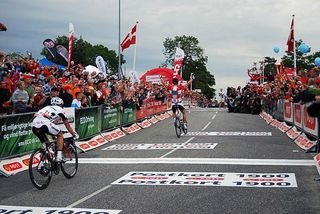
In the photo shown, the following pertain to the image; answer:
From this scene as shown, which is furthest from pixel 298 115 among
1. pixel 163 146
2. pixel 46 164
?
pixel 46 164

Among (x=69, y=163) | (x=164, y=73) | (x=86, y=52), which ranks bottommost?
(x=69, y=163)

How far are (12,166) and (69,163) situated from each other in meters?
1.92

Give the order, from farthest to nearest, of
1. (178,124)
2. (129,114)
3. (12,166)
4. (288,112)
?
1. (129,114)
2. (288,112)
3. (178,124)
4. (12,166)

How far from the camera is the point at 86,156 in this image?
14.2 m

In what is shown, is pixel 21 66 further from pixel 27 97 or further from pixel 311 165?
pixel 311 165

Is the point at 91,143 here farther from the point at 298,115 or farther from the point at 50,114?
the point at 298,115

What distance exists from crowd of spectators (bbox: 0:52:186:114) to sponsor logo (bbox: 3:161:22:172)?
79.2 inches

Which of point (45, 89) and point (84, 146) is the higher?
point (45, 89)

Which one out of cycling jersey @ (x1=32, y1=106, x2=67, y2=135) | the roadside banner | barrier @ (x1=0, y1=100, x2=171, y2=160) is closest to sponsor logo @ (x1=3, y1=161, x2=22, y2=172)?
barrier @ (x1=0, y1=100, x2=171, y2=160)

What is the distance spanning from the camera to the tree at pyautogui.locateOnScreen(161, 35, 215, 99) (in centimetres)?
12612

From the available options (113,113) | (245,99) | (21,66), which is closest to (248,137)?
(113,113)

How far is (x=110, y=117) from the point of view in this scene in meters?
19.4

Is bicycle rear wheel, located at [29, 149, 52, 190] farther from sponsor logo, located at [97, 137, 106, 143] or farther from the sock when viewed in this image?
sponsor logo, located at [97, 137, 106, 143]

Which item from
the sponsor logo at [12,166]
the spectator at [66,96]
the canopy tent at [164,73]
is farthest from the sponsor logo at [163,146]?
the canopy tent at [164,73]
